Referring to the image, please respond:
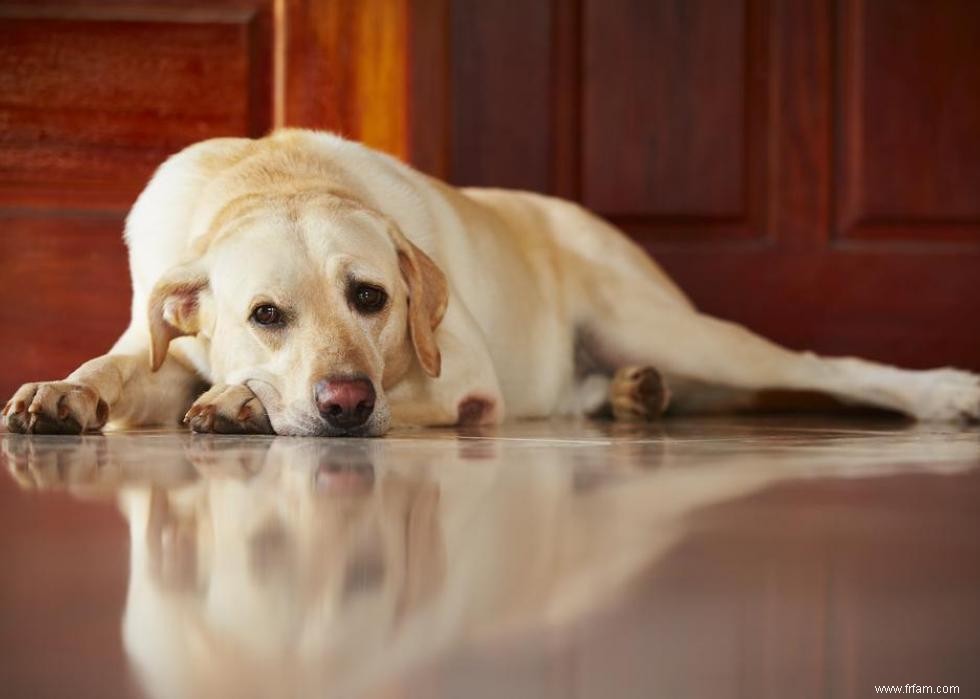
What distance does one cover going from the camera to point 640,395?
3.41 m

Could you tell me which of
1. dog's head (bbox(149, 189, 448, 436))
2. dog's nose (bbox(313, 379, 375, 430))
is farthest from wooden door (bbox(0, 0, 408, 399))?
dog's nose (bbox(313, 379, 375, 430))

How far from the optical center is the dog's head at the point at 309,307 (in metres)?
2.41

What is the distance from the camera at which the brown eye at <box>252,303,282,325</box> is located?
252cm

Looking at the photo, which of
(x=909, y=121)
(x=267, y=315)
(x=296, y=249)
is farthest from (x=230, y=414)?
(x=909, y=121)

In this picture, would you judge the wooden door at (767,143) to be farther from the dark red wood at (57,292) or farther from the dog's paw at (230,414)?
the dog's paw at (230,414)

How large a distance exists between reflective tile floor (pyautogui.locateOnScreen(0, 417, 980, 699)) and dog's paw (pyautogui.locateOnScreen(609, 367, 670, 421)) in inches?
61.6

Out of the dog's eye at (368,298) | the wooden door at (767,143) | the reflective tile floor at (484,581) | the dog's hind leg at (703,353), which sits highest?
the wooden door at (767,143)

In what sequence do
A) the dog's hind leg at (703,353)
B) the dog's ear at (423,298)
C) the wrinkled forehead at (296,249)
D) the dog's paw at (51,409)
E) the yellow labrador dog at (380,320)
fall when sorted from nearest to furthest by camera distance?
the dog's paw at (51,409) → the yellow labrador dog at (380,320) → the wrinkled forehead at (296,249) → the dog's ear at (423,298) → the dog's hind leg at (703,353)

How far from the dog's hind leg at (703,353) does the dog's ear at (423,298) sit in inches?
34.8

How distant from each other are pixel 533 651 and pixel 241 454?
4.29ft

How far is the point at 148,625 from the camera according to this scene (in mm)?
837

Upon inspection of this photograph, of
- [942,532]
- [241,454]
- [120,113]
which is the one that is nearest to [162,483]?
[241,454]

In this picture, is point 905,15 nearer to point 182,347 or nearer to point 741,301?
point 741,301

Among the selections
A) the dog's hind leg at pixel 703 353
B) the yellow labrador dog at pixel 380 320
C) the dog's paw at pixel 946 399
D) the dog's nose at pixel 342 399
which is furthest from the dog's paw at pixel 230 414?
the dog's paw at pixel 946 399
